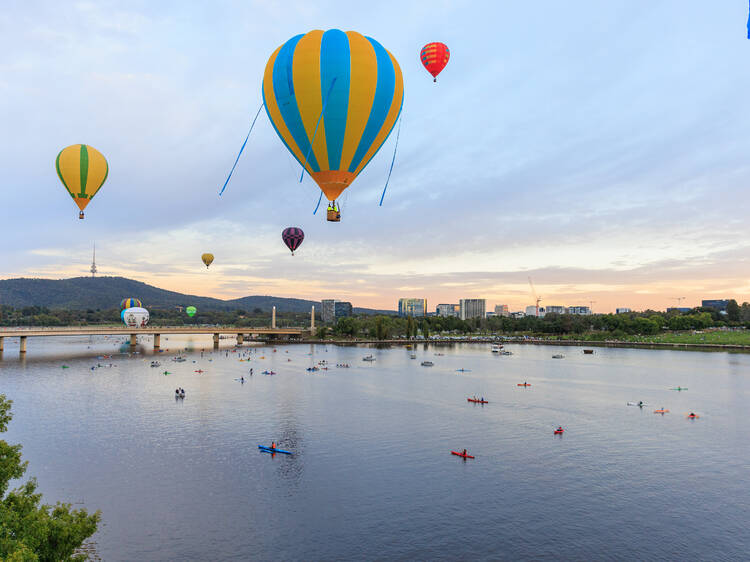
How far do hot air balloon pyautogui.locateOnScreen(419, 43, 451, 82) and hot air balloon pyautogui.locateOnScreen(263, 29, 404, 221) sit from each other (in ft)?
53.1

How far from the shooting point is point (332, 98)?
34875 mm

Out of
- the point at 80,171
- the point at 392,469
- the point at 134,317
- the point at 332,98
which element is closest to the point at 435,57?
the point at 332,98

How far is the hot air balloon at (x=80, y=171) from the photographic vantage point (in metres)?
69.5

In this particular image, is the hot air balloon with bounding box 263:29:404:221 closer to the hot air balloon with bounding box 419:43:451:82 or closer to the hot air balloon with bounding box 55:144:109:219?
the hot air balloon with bounding box 419:43:451:82

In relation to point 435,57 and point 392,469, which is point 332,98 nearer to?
point 435,57

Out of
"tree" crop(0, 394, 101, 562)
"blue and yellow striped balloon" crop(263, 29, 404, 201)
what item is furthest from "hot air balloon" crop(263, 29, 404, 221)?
"tree" crop(0, 394, 101, 562)

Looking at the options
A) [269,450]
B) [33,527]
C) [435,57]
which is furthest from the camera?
[435,57]

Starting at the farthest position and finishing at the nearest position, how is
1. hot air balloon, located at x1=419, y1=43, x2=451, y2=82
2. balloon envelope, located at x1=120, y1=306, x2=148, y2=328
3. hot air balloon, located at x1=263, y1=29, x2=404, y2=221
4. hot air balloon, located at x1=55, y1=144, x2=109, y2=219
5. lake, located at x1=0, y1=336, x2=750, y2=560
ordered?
balloon envelope, located at x1=120, y1=306, x2=148, y2=328
hot air balloon, located at x1=55, y1=144, x2=109, y2=219
hot air balloon, located at x1=419, y1=43, x2=451, y2=82
hot air balloon, located at x1=263, y1=29, x2=404, y2=221
lake, located at x1=0, y1=336, x2=750, y2=560

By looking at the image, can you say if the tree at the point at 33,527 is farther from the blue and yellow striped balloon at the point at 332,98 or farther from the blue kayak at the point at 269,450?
the blue kayak at the point at 269,450

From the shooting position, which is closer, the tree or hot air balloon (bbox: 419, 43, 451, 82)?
the tree

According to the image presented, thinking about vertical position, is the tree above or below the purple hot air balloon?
below

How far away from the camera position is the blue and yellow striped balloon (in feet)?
114

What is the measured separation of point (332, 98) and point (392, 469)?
2852 centimetres

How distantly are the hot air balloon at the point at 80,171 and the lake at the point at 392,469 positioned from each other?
90.9ft
